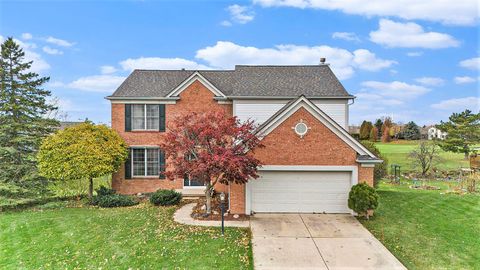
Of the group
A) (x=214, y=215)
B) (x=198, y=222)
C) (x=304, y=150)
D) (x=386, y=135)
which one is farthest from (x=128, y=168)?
(x=386, y=135)

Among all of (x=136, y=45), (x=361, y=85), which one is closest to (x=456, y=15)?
(x=361, y=85)

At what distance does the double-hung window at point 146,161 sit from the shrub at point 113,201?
2.66 meters

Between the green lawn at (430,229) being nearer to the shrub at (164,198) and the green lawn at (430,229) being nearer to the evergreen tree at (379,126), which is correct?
the shrub at (164,198)

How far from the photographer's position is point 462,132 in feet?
106

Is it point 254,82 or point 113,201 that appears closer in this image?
point 113,201

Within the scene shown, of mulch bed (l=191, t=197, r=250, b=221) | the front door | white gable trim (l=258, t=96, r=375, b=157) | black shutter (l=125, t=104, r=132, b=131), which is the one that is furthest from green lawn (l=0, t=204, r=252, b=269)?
black shutter (l=125, t=104, r=132, b=131)

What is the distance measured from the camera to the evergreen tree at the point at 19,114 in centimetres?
1505

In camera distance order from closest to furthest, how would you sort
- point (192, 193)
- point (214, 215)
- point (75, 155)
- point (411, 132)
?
point (214, 215) → point (75, 155) → point (192, 193) → point (411, 132)

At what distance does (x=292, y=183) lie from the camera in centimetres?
1260

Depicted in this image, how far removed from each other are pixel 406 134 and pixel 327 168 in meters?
59.7

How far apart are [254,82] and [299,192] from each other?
843 centimetres

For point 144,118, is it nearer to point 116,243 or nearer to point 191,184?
point 191,184

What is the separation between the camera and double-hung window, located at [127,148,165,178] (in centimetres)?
1719

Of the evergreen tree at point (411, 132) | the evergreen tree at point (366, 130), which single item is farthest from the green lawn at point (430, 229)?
the evergreen tree at point (411, 132)
